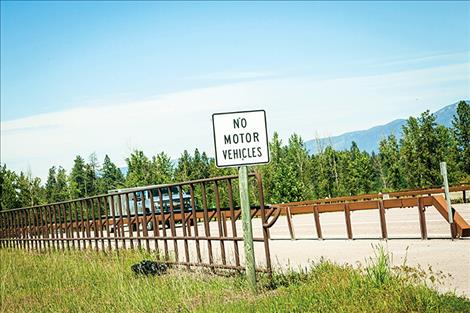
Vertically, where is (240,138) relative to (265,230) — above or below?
above

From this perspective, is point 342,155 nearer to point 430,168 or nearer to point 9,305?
point 430,168

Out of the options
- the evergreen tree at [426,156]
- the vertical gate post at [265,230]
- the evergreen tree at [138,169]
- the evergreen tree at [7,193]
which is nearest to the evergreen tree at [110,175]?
the evergreen tree at [7,193]

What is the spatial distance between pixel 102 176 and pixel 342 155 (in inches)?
2379

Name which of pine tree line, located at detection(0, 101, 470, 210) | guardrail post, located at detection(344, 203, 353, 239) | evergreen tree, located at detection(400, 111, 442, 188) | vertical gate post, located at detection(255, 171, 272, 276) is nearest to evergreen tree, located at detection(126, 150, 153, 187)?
pine tree line, located at detection(0, 101, 470, 210)

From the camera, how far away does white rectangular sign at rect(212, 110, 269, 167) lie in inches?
334

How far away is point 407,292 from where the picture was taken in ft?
22.0

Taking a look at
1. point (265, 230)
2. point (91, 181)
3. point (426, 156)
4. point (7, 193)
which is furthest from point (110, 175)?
point (265, 230)

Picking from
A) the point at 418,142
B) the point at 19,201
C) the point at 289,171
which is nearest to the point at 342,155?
the point at 418,142

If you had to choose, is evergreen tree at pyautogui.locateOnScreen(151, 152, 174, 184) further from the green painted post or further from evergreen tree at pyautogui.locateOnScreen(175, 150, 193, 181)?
the green painted post

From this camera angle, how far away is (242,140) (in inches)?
338

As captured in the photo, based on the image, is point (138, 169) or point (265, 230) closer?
point (265, 230)

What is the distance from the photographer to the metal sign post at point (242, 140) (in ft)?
27.9

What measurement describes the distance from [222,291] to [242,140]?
2.35 m

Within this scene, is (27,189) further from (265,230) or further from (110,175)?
(265,230)
